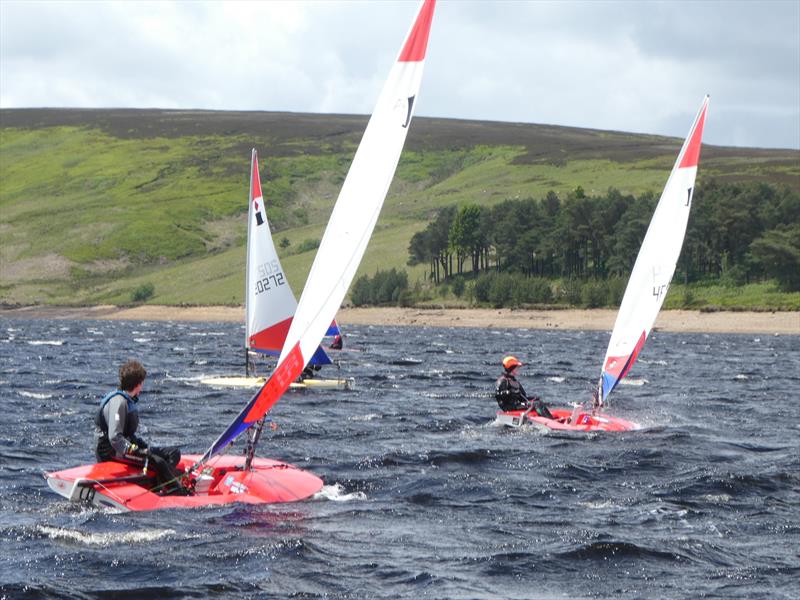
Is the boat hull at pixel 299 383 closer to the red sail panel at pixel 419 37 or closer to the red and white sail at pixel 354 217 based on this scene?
the red and white sail at pixel 354 217

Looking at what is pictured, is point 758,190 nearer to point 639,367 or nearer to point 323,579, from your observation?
point 639,367

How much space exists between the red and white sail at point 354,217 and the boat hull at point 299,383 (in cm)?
2140

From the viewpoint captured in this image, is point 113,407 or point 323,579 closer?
point 323,579

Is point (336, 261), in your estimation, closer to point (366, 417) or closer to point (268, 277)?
point (366, 417)

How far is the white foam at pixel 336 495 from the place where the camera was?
1977 centimetres

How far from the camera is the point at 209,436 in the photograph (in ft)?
88.6

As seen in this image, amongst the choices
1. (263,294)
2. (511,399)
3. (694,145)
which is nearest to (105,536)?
(511,399)

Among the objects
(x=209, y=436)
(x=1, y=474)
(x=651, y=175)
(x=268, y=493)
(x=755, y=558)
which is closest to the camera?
(x=755, y=558)

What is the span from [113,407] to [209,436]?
9.51 meters

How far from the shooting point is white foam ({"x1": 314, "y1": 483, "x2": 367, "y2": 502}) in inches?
778

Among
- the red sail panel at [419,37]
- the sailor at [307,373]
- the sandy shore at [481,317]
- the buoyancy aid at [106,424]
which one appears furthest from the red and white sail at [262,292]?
the sandy shore at [481,317]

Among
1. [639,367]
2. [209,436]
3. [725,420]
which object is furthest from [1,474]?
[639,367]

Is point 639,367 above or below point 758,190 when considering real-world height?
below

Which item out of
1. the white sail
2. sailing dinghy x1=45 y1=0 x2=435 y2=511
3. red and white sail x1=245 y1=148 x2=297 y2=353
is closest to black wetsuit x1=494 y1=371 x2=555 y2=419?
the white sail
